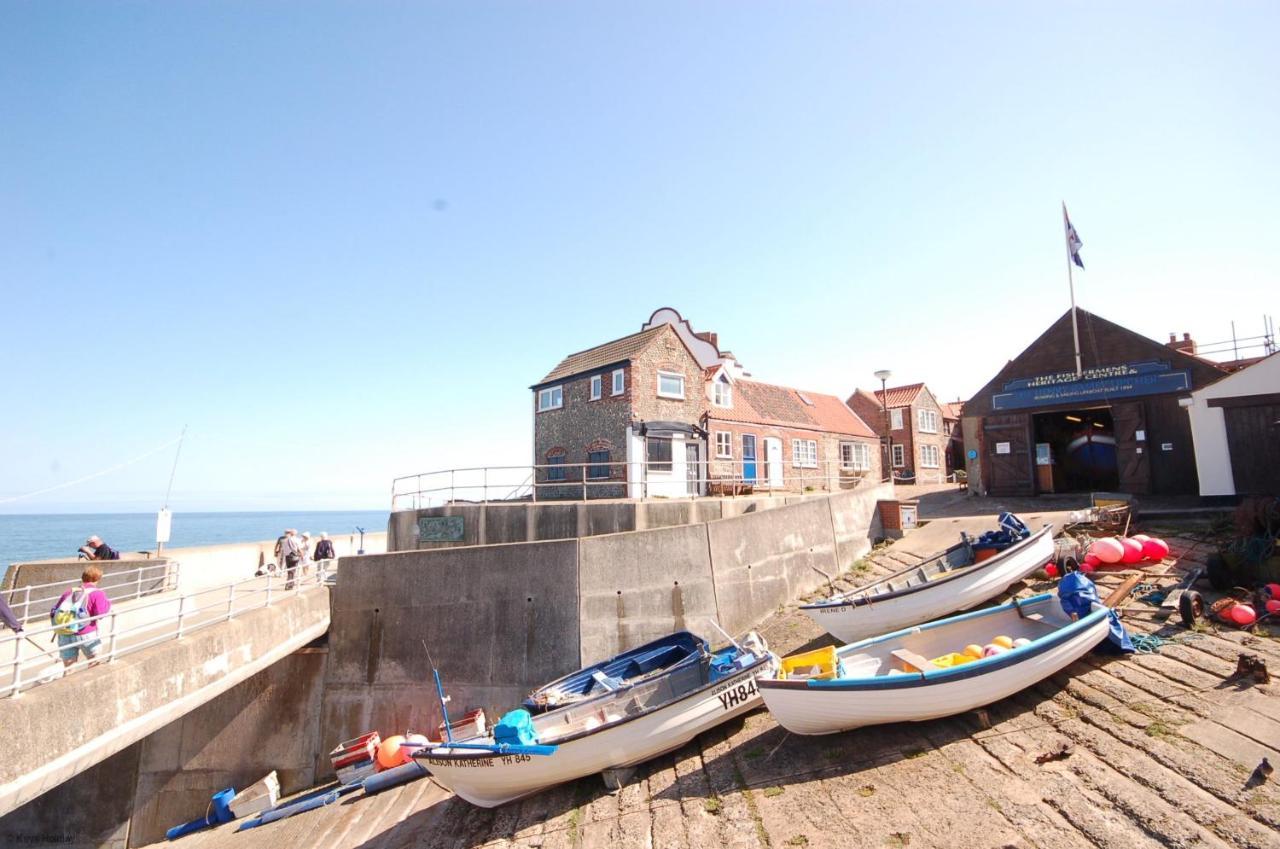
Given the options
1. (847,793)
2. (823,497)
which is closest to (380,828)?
(847,793)

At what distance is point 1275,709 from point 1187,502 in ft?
44.8

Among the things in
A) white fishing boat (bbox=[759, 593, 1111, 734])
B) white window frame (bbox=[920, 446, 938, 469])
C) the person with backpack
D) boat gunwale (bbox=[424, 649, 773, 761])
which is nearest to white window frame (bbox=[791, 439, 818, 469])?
white window frame (bbox=[920, 446, 938, 469])

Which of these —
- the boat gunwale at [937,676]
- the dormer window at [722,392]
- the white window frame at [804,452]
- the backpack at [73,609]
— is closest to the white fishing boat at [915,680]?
the boat gunwale at [937,676]

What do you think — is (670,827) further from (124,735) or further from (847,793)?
(124,735)

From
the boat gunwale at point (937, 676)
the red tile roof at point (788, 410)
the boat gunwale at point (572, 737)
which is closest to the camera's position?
the boat gunwale at point (937, 676)

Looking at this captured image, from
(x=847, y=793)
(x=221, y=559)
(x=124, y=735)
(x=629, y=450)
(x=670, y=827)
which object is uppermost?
(x=629, y=450)

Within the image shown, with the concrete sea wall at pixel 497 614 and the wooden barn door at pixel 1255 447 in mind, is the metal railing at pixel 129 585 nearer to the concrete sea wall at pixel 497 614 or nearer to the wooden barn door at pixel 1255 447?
the concrete sea wall at pixel 497 614

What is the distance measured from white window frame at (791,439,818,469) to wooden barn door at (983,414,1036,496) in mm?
8107

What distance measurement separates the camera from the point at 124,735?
8273 millimetres

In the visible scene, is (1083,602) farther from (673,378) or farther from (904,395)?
(904,395)

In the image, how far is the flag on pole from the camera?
22141 millimetres

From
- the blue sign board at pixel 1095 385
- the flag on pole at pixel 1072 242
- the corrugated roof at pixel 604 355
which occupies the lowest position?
the blue sign board at pixel 1095 385

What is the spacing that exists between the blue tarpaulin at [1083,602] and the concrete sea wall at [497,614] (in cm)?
673

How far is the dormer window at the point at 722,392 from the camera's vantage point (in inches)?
1052
